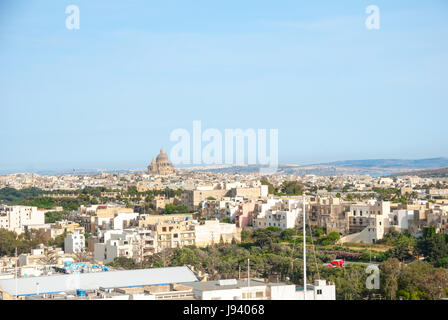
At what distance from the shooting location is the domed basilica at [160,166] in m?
28.6

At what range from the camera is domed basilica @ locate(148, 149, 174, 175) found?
28562 millimetres

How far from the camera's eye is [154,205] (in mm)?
20531

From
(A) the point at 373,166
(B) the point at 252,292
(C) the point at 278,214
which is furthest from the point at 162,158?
(B) the point at 252,292

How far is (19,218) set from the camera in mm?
16266

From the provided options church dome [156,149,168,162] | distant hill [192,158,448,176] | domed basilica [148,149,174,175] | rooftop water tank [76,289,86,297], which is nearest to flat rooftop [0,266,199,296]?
rooftop water tank [76,289,86,297]

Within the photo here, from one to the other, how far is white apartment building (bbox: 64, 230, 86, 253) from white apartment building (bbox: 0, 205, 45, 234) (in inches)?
115

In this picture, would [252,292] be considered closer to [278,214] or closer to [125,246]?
[125,246]

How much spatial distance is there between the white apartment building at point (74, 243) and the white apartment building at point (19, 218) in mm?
2933

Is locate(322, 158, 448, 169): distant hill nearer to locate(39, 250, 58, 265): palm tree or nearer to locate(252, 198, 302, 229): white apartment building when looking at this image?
locate(252, 198, 302, 229): white apartment building
